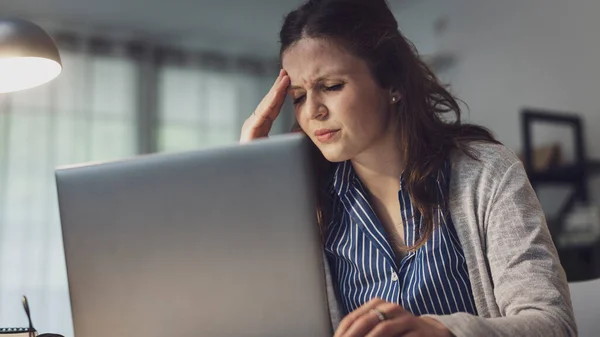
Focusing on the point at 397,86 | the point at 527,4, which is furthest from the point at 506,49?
the point at 397,86

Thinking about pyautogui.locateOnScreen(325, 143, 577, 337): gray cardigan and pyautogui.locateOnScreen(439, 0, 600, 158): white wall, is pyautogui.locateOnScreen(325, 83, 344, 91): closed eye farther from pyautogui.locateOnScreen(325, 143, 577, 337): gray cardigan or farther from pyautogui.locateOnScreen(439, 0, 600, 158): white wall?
pyautogui.locateOnScreen(439, 0, 600, 158): white wall

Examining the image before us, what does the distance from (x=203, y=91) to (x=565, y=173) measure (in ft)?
7.43

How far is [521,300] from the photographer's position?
2.69ft

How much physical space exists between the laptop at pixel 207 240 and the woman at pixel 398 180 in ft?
0.79

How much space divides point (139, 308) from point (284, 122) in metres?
3.96

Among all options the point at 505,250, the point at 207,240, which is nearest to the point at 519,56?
the point at 505,250

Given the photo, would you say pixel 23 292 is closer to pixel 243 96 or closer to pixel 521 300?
pixel 243 96

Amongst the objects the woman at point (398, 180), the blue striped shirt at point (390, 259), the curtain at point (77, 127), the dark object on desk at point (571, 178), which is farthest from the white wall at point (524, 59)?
the blue striped shirt at point (390, 259)

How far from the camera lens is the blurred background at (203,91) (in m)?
3.21

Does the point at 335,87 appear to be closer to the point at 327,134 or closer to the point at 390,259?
the point at 327,134

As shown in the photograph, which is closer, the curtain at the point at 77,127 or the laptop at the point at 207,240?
the laptop at the point at 207,240

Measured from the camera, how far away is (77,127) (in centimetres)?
392

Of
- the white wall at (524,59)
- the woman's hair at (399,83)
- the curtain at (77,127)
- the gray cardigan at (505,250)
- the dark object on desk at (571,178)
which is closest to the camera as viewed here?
the gray cardigan at (505,250)

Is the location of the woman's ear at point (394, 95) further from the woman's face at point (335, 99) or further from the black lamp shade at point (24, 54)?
the black lamp shade at point (24, 54)
